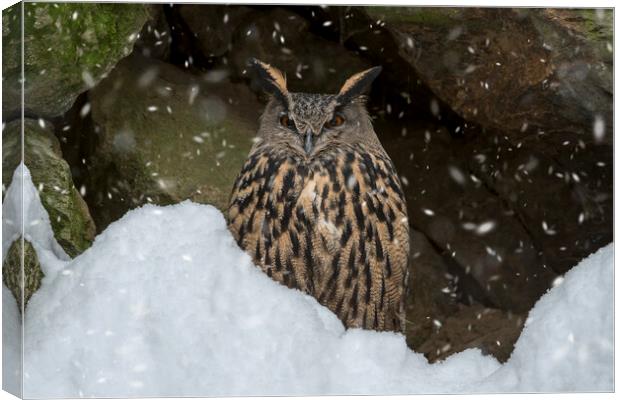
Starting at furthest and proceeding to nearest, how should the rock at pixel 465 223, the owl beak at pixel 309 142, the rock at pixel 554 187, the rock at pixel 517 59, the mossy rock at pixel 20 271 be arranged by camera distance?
the rock at pixel 465 223
the rock at pixel 554 187
the rock at pixel 517 59
the owl beak at pixel 309 142
the mossy rock at pixel 20 271

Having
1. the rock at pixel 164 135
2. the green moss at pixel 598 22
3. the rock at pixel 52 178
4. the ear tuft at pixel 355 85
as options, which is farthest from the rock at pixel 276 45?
the green moss at pixel 598 22

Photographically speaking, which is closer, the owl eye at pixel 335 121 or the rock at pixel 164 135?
the owl eye at pixel 335 121

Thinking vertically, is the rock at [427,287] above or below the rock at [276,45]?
below

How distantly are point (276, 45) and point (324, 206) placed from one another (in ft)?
2.29

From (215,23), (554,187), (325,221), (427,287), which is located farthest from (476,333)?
(215,23)

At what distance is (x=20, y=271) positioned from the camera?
9.32 ft

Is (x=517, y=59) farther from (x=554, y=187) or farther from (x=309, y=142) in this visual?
(x=309, y=142)

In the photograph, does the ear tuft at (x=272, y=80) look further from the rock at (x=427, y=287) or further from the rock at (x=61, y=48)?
the rock at (x=427, y=287)

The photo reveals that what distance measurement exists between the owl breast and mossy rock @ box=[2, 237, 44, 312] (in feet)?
2.02

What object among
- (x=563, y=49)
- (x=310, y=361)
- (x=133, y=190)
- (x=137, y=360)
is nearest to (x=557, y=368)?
(x=310, y=361)

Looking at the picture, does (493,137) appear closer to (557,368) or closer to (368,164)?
(368,164)

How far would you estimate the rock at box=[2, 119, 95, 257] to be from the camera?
2.90 metres

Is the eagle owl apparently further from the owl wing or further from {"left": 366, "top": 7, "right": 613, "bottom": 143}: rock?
{"left": 366, "top": 7, "right": 613, "bottom": 143}: rock

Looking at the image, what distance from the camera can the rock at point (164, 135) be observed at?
3.41 metres
